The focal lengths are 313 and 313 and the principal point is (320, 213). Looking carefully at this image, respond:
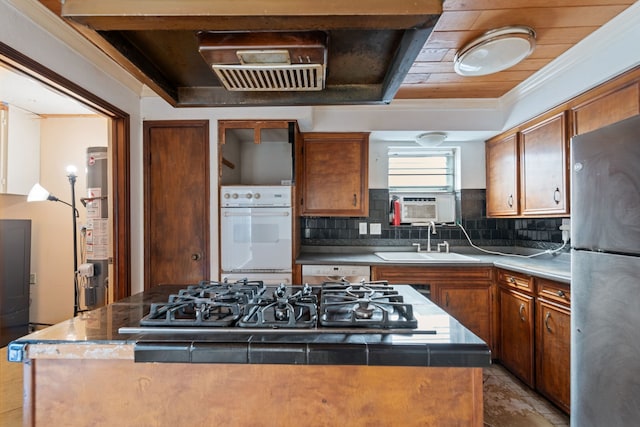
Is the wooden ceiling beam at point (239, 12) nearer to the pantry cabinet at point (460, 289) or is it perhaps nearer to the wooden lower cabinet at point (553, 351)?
the wooden lower cabinet at point (553, 351)

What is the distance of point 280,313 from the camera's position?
0.98 meters

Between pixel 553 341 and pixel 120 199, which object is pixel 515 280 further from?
pixel 120 199

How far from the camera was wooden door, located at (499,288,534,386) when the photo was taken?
7.08 feet

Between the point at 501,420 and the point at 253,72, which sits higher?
the point at 253,72

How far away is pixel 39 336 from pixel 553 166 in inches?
112

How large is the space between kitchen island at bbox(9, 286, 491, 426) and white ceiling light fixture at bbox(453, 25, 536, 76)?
64.4 inches

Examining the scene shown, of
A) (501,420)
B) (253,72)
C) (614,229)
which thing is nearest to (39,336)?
(253,72)

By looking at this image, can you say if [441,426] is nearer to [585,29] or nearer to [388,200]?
[585,29]

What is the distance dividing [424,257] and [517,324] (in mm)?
842

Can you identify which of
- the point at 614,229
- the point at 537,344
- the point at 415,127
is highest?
the point at 415,127

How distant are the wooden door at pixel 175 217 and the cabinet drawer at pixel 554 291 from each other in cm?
240

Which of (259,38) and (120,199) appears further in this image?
(120,199)

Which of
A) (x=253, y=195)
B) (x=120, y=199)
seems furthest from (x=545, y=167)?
(x=120, y=199)

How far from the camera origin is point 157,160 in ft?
8.30
